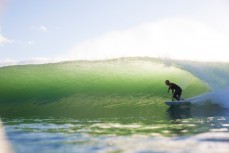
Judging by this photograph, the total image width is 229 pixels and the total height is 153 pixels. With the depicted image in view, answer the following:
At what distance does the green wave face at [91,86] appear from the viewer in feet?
48.2

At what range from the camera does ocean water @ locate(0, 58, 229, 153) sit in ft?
20.3

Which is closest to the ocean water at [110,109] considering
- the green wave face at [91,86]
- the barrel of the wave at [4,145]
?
the green wave face at [91,86]

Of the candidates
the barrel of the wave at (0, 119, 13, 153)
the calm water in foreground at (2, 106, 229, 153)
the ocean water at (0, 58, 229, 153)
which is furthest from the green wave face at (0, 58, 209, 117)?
the barrel of the wave at (0, 119, 13, 153)

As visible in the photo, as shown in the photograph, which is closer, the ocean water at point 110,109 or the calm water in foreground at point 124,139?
the calm water in foreground at point 124,139

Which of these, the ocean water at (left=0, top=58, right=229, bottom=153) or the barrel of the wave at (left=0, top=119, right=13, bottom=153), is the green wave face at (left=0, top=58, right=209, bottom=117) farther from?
the barrel of the wave at (left=0, top=119, right=13, bottom=153)

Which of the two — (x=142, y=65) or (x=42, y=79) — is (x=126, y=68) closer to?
(x=142, y=65)

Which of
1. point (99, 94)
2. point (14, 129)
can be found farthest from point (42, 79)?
point (14, 129)

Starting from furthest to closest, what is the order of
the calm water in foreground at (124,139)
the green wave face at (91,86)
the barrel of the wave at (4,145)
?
1. the green wave face at (91,86)
2. the barrel of the wave at (4,145)
3. the calm water in foreground at (124,139)

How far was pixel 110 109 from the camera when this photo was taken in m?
13.5

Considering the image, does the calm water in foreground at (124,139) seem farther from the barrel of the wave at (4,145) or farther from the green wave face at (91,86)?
the green wave face at (91,86)

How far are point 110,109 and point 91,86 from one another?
4516mm

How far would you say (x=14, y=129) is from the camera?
8.31m

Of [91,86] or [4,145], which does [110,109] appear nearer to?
[91,86]

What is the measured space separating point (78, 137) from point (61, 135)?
1.44ft
